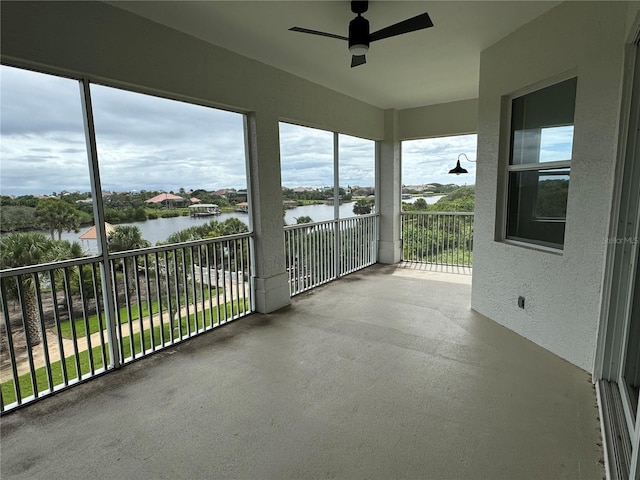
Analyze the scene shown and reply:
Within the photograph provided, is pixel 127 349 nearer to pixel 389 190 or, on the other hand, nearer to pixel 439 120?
pixel 389 190

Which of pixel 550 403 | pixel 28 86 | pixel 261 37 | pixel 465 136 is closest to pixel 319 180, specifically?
pixel 261 37

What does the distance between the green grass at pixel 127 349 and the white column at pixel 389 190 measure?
313 cm

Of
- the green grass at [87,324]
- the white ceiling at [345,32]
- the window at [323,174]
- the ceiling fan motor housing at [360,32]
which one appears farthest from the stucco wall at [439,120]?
the green grass at [87,324]

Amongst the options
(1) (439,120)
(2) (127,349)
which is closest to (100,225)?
(2) (127,349)

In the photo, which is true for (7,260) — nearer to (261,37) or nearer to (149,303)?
(149,303)

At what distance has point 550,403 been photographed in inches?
83.5

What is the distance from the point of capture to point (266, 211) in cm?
374

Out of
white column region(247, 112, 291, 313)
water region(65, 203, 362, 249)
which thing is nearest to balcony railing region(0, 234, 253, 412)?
water region(65, 203, 362, 249)

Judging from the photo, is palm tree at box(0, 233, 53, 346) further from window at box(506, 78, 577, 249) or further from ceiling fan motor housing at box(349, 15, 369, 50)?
window at box(506, 78, 577, 249)

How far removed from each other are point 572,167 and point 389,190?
11.5ft

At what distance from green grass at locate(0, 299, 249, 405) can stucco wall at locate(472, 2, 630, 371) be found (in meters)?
2.72

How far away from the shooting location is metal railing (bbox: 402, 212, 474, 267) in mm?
5700

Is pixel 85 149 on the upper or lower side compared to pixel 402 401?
upper

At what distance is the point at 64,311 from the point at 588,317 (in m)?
3.70
